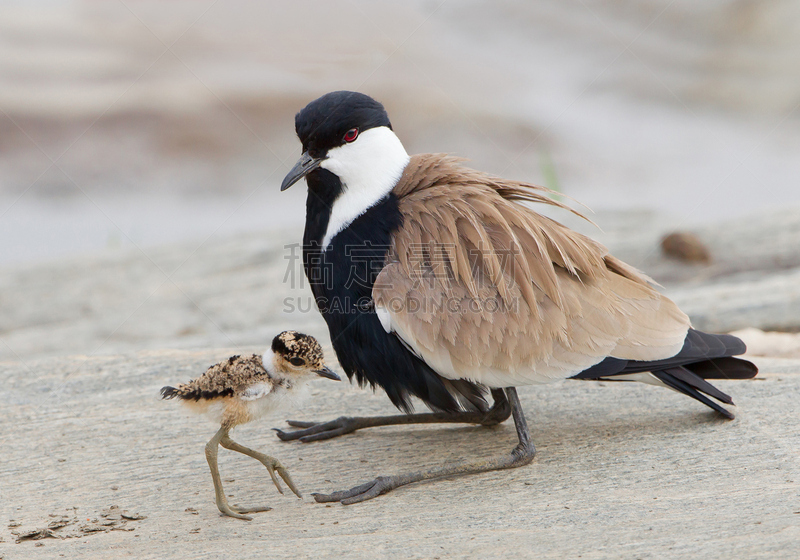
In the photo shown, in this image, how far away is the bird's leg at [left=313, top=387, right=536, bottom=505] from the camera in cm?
362

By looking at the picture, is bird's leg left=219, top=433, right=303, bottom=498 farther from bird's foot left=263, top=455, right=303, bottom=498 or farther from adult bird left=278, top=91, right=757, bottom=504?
adult bird left=278, top=91, right=757, bottom=504

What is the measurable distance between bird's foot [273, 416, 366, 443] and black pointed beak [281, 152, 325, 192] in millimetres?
1406

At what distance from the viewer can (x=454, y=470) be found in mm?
3807

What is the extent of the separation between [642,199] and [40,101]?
1023 cm

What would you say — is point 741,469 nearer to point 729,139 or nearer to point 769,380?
point 769,380

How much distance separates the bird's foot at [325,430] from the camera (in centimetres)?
435

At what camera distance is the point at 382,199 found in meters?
4.09

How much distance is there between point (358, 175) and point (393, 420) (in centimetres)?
144

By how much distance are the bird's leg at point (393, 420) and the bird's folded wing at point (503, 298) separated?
2.12ft

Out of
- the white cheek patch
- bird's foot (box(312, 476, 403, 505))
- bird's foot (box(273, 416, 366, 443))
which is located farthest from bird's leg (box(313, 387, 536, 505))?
the white cheek patch

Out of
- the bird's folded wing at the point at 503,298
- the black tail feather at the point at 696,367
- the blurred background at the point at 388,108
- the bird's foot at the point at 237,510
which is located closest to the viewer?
the bird's foot at the point at 237,510

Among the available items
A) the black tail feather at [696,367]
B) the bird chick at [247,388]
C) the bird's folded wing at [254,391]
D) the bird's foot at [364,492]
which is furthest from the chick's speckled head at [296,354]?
the black tail feather at [696,367]

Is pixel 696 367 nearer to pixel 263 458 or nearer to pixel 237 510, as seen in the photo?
pixel 263 458

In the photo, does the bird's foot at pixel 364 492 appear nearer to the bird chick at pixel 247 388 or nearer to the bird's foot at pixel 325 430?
the bird chick at pixel 247 388
